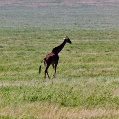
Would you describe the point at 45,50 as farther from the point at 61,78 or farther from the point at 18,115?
the point at 18,115

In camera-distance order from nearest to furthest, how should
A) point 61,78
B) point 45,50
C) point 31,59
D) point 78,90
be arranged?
point 78,90 → point 61,78 → point 31,59 → point 45,50

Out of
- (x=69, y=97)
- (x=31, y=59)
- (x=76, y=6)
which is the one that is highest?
(x=69, y=97)

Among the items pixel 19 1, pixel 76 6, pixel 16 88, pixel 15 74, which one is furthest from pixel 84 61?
pixel 19 1

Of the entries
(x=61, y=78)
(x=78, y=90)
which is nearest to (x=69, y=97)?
(x=78, y=90)

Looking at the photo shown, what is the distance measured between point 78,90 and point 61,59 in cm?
1299

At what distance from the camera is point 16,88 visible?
1559 cm

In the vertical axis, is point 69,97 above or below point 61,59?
above

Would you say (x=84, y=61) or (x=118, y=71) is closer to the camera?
(x=118, y=71)

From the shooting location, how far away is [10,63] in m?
25.7

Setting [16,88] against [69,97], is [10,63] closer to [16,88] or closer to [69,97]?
[16,88]

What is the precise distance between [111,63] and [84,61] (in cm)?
180

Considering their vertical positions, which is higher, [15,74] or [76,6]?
[15,74]

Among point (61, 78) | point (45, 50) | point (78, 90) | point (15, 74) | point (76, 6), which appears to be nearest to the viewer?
point (78, 90)

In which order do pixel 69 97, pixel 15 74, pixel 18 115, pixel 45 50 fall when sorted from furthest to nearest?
pixel 45 50 < pixel 15 74 < pixel 69 97 < pixel 18 115
